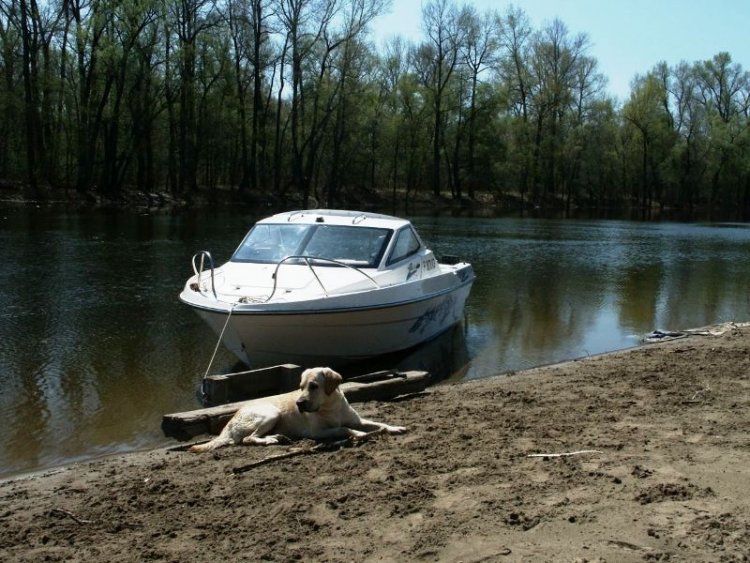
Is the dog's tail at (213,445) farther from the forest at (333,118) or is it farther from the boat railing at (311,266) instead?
the forest at (333,118)

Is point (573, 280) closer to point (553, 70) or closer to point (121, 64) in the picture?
point (121, 64)

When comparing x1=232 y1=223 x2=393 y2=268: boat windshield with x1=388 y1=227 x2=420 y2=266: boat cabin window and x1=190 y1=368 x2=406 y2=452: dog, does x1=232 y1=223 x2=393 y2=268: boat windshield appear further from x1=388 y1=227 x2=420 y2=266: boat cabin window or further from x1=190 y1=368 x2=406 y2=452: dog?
x1=190 y1=368 x2=406 y2=452: dog

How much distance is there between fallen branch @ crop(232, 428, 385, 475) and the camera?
5297 millimetres

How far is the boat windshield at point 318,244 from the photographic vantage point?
10859mm

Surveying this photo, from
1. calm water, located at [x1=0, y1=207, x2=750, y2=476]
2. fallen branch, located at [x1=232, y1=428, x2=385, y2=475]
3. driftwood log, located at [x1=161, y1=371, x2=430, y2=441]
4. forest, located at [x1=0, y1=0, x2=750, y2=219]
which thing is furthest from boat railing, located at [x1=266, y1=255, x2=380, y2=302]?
forest, located at [x1=0, y1=0, x2=750, y2=219]

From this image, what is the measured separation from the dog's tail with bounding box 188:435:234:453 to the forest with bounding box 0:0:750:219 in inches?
1729

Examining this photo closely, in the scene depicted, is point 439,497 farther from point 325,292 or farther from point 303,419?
point 325,292

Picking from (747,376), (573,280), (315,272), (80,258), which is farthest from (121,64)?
(747,376)

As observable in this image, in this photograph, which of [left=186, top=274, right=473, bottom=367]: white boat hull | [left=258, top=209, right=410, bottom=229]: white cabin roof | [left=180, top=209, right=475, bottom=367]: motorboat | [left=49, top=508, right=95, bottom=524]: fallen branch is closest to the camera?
[left=49, top=508, right=95, bottom=524]: fallen branch

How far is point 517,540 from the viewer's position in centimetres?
394

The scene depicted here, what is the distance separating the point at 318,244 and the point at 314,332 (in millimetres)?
2152

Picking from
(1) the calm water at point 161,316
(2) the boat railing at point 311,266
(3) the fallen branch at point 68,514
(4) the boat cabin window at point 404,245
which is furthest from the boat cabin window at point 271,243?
(3) the fallen branch at point 68,514

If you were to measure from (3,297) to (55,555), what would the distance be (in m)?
11.5

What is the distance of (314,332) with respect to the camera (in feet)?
30.3
